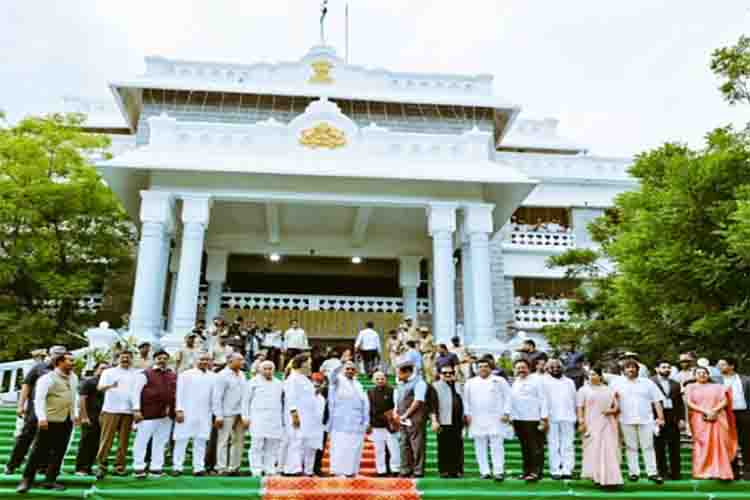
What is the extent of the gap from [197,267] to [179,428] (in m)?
7.00

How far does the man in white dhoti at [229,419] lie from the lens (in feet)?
25.8

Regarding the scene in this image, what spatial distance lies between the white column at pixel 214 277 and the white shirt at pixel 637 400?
1314cm

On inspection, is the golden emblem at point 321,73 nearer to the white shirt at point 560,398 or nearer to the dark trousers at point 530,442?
the white shirt at point 560,398

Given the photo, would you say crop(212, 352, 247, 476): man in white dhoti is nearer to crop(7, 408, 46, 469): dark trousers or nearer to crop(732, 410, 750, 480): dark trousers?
crop(7, 408, 46, 469): dark trousers

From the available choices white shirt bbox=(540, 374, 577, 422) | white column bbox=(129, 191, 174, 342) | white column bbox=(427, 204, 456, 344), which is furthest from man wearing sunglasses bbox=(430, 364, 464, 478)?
white column bbox=(129, 191, 174, 342)

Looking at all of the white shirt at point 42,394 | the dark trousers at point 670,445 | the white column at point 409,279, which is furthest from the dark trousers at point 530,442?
the white column at point 409,279

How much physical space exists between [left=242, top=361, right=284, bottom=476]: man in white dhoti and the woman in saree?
12.7 feet

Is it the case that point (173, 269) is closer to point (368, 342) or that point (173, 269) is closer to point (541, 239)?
point (368, 342)

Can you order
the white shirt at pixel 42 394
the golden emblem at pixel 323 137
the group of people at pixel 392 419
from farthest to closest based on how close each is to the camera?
the golden emblem at pixel 323 137 < the group of people at pixel 392 419 < the white shirt at pixel 42 394

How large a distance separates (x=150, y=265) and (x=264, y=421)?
7673 millimetres

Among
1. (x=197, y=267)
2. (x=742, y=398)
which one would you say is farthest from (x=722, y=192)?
(x=197, y=267)

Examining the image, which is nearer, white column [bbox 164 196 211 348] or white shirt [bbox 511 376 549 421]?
white shirt [bbox 511 376 549 421]

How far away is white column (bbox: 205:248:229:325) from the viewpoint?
18.6 meters

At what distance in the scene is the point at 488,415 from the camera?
7.97 meters
